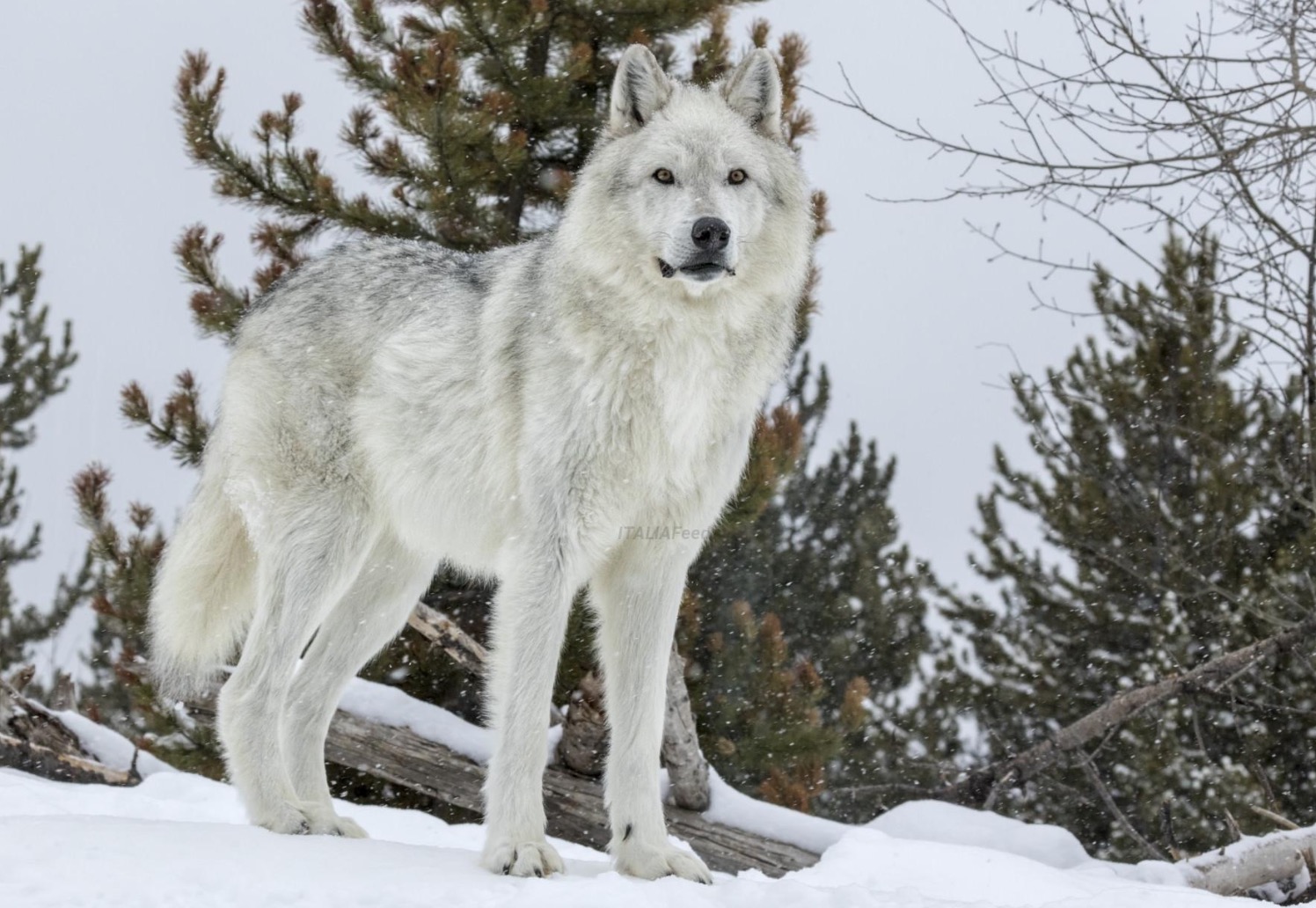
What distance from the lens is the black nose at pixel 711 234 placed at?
3.48 meters

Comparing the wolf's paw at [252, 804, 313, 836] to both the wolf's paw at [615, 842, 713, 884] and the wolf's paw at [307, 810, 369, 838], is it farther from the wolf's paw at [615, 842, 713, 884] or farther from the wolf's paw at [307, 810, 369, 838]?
the wolf's paw at [615, 842, 713, 884]

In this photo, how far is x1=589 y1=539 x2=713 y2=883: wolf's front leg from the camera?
3590mm

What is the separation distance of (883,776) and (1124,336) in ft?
14.4

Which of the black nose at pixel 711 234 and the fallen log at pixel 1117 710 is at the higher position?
the black nose at pixel 711 234

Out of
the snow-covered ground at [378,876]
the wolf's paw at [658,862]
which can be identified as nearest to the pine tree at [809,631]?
the snow-covered ground at [378,876]

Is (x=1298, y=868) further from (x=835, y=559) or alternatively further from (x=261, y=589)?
(x=835, y=559)

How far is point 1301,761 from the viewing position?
28.0 feet

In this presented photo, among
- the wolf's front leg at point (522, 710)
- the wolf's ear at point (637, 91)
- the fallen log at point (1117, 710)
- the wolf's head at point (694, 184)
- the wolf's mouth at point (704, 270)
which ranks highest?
the wolf's ear at point (637, 91)

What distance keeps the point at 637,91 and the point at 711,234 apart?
81cm

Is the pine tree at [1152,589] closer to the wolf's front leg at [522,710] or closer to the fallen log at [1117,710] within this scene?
the fallen log at [1117,710]

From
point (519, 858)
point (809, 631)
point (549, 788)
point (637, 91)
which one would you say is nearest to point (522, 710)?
point (519, 858)

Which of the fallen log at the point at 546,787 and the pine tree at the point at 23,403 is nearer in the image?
the fallen log at the point at 546,787

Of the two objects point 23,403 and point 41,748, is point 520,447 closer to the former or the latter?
point 41,748

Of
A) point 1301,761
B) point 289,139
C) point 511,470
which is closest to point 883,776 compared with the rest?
point 1301,761
